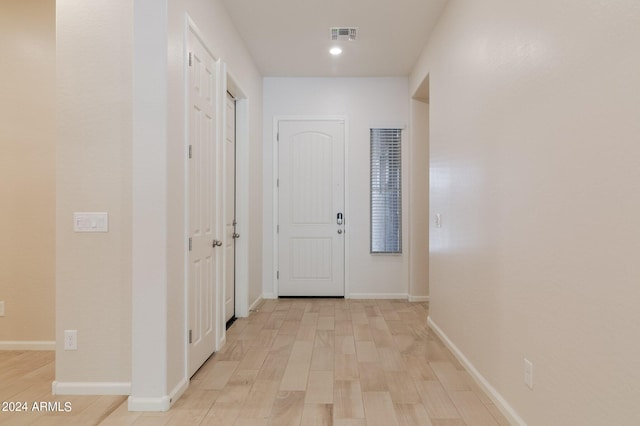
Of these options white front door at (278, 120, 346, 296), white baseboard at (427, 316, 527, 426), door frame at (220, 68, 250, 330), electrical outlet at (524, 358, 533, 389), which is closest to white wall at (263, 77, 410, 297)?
white front door at (278, 120, 346, 296)

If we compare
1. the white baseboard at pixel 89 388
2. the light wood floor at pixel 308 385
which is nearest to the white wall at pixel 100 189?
the white baseboard at pixel 89 388

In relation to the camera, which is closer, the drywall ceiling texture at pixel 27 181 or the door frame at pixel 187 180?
the door frame at pixel 187 180

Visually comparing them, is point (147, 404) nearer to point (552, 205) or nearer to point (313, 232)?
point (552, 205)

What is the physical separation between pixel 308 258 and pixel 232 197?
163 centimetres

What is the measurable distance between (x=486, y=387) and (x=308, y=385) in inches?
43.8

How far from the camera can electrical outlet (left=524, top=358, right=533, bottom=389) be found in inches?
82.3

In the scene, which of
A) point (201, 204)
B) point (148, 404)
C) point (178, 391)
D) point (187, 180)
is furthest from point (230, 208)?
point (148, 404)

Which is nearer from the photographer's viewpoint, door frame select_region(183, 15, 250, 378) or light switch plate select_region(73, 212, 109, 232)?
light switch plate select_region(73, 212, 109, 232)

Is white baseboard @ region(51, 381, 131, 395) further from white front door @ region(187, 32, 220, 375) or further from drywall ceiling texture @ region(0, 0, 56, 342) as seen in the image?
drywall ceiling texture @ region(0, 0, 56, 342)

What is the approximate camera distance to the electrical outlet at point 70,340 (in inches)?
105

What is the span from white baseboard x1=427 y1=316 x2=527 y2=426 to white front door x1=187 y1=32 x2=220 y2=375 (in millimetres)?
1895

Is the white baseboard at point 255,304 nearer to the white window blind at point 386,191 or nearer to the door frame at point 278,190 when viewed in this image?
the door frame at point 278,190

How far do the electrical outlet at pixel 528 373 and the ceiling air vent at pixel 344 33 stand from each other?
3417 mm

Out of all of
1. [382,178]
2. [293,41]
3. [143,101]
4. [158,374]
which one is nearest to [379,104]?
[382,178]
